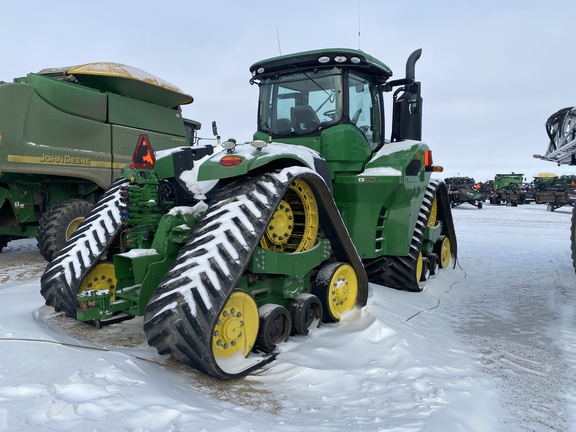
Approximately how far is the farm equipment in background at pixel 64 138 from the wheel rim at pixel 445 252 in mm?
6178

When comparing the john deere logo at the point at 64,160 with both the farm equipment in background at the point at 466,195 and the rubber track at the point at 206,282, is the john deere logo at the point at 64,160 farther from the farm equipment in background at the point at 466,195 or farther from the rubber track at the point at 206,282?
the farm equipment in background at the point at 466,195

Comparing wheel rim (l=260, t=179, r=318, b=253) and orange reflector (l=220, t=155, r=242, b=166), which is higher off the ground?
orange reflector (l=220, t=155, r=242, b=166)

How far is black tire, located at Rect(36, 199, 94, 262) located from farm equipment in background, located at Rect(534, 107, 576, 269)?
27.8 ft

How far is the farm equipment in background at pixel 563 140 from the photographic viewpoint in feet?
26.8

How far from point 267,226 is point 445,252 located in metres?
5.59

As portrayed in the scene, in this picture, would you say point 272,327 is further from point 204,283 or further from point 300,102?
point 300,102

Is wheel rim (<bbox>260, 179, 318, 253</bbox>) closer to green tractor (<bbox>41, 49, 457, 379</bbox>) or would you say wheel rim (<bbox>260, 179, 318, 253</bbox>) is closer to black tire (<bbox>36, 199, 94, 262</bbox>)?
green tractor (<bbox>41, 49, 457, 379</bbox>)

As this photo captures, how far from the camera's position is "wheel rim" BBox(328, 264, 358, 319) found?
448 centimetres

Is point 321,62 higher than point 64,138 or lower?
higher

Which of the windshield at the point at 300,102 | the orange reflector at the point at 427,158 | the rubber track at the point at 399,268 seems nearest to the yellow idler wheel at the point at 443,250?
the rubber track at the point at 399,268

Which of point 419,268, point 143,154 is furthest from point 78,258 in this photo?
point 419,268

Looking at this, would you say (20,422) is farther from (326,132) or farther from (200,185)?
(326,132)

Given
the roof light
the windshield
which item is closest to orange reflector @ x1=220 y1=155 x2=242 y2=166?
the roof light

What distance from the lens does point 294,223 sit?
177 inches
